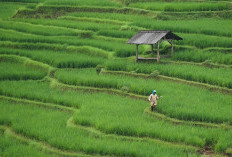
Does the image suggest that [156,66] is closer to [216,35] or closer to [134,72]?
[134,72]

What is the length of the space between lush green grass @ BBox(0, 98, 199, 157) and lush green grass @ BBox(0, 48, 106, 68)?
12.9 feet

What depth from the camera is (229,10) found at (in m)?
21.3

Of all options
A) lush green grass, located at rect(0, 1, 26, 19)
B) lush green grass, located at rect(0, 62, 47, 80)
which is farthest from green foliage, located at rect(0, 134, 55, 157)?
lush green grass, located at rect(0, 1, 26, 19)

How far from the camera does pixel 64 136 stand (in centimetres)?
1130

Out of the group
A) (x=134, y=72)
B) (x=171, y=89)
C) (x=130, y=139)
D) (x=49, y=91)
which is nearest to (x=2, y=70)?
(x=49, y=91)

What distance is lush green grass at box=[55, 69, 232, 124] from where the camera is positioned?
39.6 ft

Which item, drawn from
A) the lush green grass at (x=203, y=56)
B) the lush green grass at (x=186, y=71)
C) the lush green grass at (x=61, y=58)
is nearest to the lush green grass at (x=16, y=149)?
the lush green grass at (x=186, y=71)

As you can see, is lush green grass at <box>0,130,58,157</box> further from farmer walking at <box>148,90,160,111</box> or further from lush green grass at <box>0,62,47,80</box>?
lush green grass at <box>0,62,47,80</box>

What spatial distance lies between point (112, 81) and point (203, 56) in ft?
Answer: 11.8

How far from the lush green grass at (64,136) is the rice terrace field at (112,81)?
24 mm

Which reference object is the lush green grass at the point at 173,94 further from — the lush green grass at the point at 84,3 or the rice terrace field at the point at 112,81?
the lush green grass at the point at 84,3

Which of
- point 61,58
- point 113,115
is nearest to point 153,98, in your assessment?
point 113,115

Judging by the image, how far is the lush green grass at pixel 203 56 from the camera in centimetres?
1612

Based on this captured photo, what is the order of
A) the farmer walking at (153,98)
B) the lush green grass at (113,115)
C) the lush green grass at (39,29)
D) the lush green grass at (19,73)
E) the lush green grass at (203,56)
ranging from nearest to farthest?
the lush green grass at (113,115) → the farmer walking at (153,98) → the lush green grass at (203,56) → the lush green grass at (19,73) → the lush green grass at (39,29)
